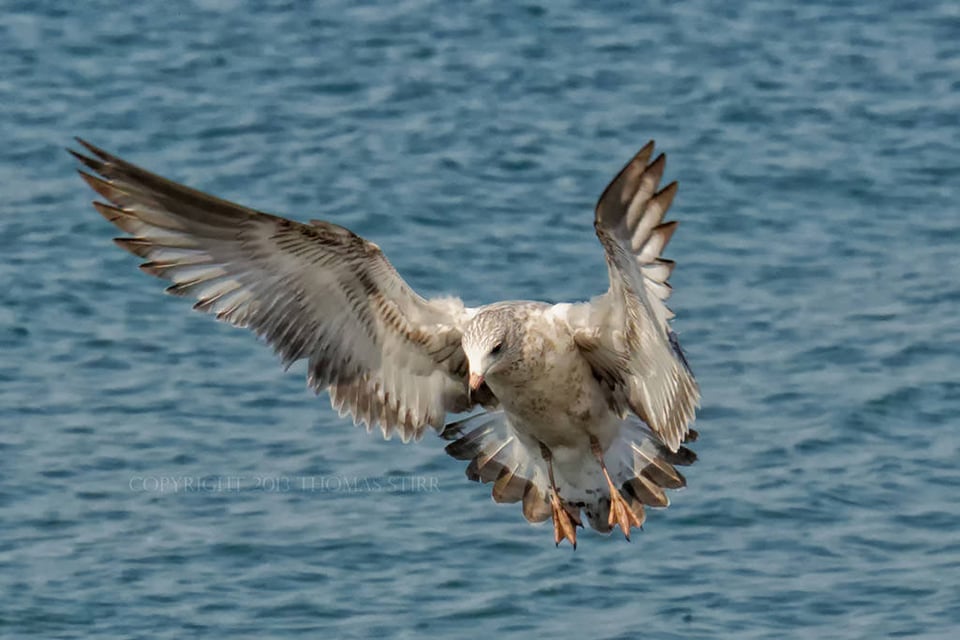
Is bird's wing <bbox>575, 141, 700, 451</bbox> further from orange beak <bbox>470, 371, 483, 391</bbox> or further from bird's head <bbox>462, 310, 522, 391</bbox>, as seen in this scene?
orange beak <bbox>470, 371, 483, 391</bbox>

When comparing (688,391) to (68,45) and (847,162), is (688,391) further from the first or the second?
(68,45)

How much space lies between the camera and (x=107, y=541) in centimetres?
1156

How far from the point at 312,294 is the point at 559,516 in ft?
4.46

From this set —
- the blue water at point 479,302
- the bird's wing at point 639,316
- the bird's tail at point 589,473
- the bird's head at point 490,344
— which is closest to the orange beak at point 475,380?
the bird's head at point 490,344

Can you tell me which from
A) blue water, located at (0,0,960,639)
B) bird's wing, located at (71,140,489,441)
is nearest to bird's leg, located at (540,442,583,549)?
bird's wing, located at (71,140,489,441)

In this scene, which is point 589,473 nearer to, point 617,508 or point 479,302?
point 617,508

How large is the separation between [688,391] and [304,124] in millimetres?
8356

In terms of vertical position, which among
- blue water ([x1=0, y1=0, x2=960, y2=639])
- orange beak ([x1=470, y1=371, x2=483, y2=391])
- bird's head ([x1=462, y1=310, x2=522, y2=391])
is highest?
Answer: bird's head ([x1=462, y1=310, x2=522, y2=391])

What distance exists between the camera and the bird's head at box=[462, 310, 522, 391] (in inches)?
307

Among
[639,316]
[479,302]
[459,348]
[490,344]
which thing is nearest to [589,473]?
[459,348]

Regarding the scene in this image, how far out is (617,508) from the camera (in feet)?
28.3

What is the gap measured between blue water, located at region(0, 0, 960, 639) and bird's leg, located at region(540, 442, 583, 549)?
216 centimetres

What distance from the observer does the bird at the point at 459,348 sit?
7.86 metres

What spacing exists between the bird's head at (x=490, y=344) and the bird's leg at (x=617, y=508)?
81 centimetres
